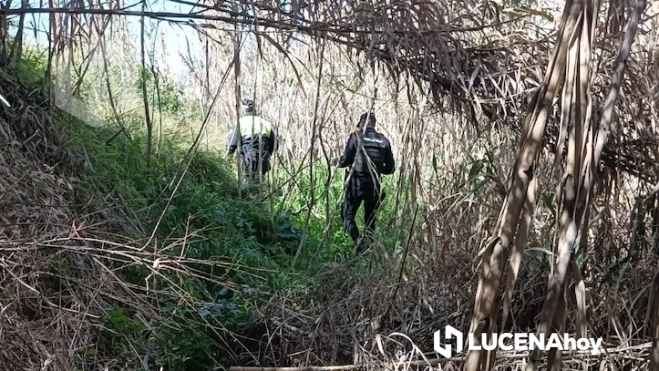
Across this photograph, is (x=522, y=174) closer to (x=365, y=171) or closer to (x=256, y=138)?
(x=365, y=171)

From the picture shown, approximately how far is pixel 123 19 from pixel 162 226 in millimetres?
2507

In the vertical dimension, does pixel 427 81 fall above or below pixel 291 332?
above

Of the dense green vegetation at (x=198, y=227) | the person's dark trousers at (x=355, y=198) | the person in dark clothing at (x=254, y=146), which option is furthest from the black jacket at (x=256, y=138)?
the person's dark trousers at (x=355, y=198)

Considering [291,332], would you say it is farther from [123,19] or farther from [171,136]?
[171,136]

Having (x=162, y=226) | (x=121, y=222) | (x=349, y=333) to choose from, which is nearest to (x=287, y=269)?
(x=162, y=226)

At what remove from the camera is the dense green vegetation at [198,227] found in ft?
9.91

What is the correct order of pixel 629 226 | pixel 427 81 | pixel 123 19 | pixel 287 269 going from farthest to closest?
pixel 287 269 < pixel 629 226 < pixel 427 81 < pixel 123 19

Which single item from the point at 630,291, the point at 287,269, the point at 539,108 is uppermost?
the point at 539,108

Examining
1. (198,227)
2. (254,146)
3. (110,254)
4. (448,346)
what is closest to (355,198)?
(254,146)

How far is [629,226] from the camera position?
9.66ft

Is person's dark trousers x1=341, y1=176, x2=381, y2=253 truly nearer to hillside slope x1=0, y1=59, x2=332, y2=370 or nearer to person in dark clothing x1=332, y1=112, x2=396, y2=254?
person in dark clothing x1=332, y1=112, x2=396, y2=254

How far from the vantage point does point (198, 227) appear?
5.39 meters

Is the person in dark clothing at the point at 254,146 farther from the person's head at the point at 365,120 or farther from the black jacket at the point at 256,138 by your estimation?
the person's head at the point at 365,120

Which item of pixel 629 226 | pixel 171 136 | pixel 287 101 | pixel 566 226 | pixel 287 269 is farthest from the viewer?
pixel 171 136
